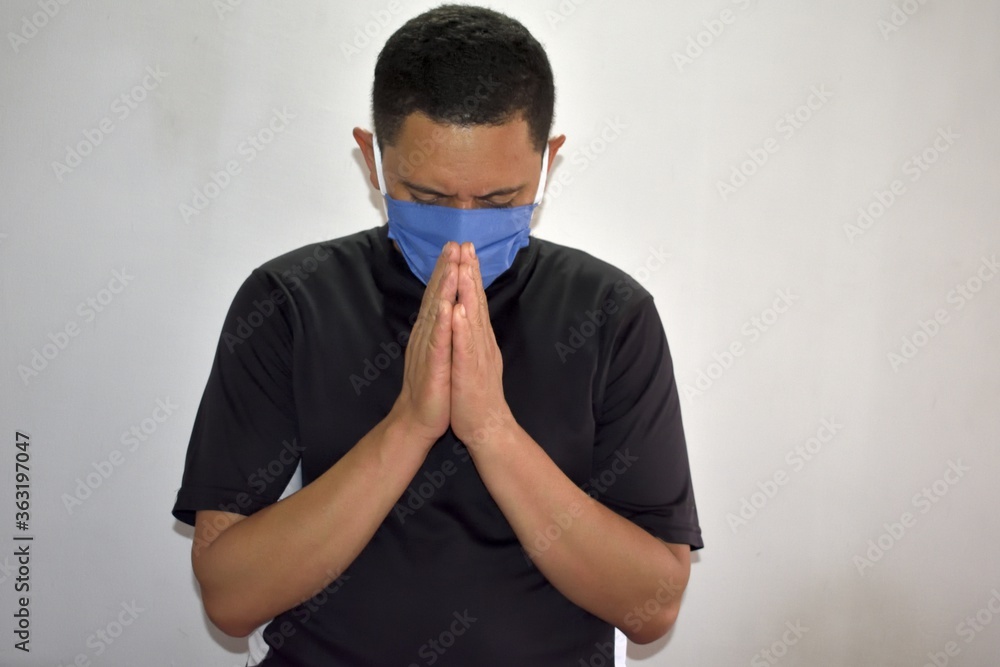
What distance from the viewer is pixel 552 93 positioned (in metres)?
1.29

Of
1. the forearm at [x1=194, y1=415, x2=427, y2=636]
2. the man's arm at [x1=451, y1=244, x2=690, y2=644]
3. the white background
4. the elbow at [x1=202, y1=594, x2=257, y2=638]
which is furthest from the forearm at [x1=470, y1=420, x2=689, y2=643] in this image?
the white background

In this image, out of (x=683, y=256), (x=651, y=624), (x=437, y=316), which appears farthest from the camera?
(x=683, y=256)

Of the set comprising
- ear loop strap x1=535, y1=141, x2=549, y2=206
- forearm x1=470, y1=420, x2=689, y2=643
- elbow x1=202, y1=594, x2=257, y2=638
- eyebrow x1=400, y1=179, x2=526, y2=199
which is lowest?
elbow x1=202, y1=594, x2=257, y2=638

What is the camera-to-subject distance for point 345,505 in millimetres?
1121

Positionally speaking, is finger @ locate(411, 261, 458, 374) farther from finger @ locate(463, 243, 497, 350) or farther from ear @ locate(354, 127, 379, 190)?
ear @ locate(354, 127, 379, 190)

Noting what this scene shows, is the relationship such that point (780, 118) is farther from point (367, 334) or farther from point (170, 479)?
point (170, 479)

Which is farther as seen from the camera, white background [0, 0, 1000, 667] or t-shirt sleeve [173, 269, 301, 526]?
white background [0, 0, 1000, 667]

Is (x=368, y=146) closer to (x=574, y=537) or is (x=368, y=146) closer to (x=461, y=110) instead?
(x=461, y=110)

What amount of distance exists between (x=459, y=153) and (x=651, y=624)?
739 millimetres

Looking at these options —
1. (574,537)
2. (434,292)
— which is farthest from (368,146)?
(574,537)

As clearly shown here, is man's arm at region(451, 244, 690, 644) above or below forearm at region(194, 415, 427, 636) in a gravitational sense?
above

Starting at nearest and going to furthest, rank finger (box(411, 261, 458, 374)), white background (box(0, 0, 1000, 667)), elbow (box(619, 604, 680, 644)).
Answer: finger (box(411, 261, 458, 374)), elbow (box(619, 604, 680, 644)), white background (box(0, 0, 1000, 667))

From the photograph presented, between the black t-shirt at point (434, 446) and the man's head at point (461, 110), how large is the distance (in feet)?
0.60

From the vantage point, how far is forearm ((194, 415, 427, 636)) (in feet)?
3.69
